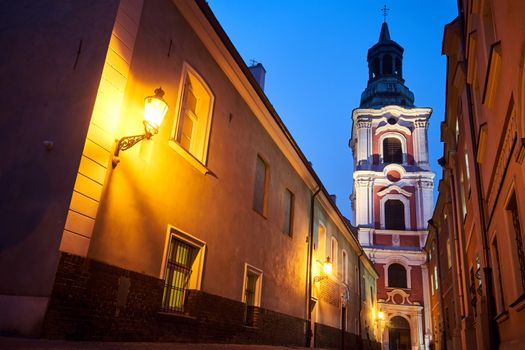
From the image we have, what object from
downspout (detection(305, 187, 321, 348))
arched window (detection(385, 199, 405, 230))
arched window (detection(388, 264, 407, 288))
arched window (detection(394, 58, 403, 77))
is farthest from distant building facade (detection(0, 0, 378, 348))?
arched window (detection(394, 58, 403, 77))

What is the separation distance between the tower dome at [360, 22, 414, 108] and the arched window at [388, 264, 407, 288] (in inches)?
627

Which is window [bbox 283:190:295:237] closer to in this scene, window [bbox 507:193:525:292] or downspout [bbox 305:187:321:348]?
downspout [bbox 305:187:321:348]

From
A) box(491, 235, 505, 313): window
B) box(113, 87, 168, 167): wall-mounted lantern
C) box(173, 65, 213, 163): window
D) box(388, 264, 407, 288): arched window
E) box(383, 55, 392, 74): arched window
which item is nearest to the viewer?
box(113, 87, 168, 167): wall-mounted lantern

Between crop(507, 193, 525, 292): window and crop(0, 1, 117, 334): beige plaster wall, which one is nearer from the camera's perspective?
crop(0, 1, 117, 334): beige plaster wall

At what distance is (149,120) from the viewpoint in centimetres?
681

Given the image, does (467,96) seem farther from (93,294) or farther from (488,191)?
(93,294)

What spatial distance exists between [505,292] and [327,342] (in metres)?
11.2

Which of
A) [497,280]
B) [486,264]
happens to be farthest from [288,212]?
[497,280]

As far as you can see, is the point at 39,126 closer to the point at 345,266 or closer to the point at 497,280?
the point at 497,280

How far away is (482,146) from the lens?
10.2 meters

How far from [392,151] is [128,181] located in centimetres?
3965

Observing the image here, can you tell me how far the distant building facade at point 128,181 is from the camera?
19.4 ft

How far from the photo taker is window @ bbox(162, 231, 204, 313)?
8164 mm

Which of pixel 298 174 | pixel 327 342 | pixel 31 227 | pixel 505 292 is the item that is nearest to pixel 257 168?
pixel 298 174
